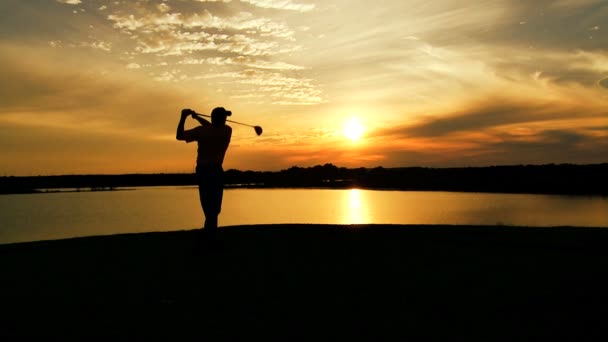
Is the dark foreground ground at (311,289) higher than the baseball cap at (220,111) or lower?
lower

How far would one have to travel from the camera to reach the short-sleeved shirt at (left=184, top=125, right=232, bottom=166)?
27.8 feet

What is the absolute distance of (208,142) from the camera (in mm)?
8492

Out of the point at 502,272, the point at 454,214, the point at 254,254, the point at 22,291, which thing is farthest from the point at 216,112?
the point at 454,214

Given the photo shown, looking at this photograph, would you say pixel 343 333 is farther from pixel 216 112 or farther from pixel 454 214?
pixel 454 214

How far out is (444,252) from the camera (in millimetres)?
8859

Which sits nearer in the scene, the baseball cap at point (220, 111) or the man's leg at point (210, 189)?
the man's leg at point (210, 189)

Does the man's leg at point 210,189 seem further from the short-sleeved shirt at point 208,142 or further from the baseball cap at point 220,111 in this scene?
the baseball cap at point 220,111

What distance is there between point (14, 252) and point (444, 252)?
26.1ft

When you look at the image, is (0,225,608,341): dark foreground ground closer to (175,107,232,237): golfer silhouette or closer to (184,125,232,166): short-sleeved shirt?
(175,107,232,237): golfer silhouette

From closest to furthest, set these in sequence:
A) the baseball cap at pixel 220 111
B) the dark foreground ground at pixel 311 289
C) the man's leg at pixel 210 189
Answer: the dark foreground ground at pixel 311 289 → the man's leg at pixel 210 189 → the baseball cap at pixel 220 111

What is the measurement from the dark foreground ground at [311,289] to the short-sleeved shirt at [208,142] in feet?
5.11

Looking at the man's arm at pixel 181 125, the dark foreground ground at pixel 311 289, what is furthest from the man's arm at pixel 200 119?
the dark foreground ground at pixel 311 289

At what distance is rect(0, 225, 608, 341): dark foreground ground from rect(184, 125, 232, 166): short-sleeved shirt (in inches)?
61.4

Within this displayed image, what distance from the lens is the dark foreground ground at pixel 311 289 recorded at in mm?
4758
